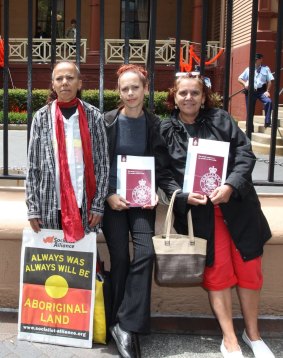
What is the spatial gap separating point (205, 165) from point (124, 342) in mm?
1118

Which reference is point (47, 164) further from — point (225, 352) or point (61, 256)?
point (225, 352)

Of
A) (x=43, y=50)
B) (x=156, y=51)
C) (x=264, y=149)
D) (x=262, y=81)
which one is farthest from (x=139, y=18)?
(x=264, y=149)

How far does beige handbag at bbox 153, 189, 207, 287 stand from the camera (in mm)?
3053

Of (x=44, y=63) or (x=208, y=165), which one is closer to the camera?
(x=208, y=165)

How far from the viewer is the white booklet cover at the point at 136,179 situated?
3.17 metres

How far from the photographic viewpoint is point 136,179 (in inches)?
125

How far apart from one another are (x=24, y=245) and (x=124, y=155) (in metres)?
0.82

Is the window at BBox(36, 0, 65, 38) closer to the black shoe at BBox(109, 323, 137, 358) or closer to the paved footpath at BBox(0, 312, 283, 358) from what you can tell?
the paved footpath at BBox(0, 312, 283, 358)

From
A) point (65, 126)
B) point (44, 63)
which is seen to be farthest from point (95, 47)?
point (65, 126)

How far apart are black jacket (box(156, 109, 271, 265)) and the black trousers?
239mm

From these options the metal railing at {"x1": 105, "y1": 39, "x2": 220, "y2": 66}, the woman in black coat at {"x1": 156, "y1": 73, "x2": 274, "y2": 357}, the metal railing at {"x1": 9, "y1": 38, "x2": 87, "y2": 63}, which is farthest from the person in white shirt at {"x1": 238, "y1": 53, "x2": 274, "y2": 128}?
the metal railing at {"x1": 9, "y1": 38, "x2": 87, "y2": 63}

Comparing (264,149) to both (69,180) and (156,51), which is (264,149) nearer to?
(69,180)

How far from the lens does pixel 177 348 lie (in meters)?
3.33

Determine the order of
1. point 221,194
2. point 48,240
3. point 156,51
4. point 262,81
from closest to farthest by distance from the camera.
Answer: point 221,194 → point 48,240 → point 262,81 → point 156,51
